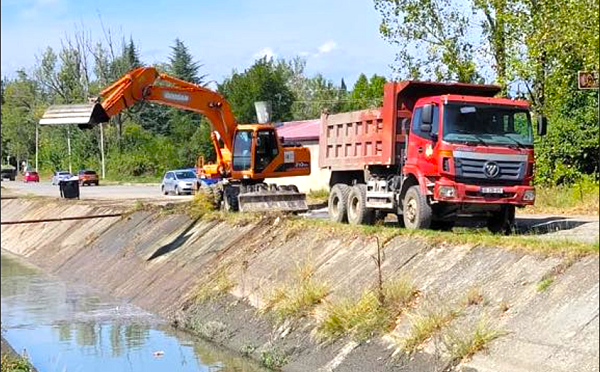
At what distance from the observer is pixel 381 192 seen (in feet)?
60.9

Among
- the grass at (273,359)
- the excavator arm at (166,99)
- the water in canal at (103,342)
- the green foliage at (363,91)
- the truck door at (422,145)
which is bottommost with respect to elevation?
the water in canal at (103,342)

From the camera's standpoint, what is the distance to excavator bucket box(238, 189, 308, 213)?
25.0 m

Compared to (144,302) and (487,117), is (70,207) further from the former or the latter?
(487,117)

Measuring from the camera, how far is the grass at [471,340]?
11.1 metres

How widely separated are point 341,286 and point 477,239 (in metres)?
2.58

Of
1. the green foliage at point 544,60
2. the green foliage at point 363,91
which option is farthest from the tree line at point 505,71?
the green foliage at point 363,91

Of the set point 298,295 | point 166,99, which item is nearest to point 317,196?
point 166,99

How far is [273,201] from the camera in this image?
25.2 metres

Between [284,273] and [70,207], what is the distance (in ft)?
78.9

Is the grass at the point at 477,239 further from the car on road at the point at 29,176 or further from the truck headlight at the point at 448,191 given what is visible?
the car on road at the point at 29,176

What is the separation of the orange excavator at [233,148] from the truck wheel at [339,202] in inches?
141

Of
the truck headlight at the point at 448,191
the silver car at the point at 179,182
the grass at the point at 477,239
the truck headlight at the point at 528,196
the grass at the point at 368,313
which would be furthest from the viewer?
the silver car at the point at 179,182

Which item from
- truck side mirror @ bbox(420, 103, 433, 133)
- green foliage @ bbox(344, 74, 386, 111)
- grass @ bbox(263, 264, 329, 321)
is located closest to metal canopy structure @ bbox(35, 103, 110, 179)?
grass @ bbox(263, 264, 329, 321)

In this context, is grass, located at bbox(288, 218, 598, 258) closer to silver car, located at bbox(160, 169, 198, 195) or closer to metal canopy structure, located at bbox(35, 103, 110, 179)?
metal canopy structure, located at bbox(35, 103, 110, 179)
